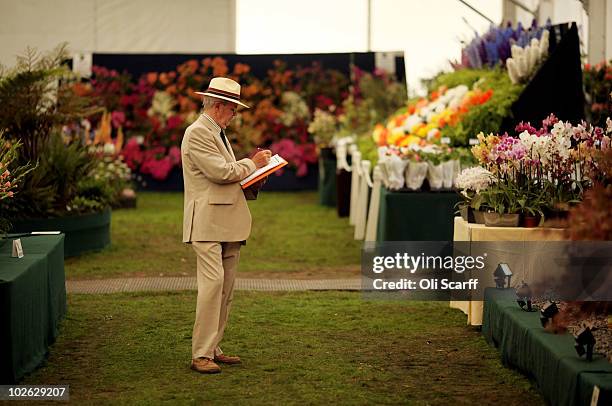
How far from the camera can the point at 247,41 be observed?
21.0 m

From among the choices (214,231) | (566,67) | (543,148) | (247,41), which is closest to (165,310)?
(214,231)

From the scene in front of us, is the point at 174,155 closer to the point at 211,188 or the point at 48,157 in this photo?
the point at 48,157

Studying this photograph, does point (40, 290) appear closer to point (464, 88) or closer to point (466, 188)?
point (466, 188)

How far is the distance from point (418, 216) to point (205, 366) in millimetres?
3996

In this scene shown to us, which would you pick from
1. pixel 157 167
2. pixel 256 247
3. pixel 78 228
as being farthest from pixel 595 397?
pixel 157 167

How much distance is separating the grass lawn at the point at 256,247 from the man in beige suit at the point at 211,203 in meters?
3.75

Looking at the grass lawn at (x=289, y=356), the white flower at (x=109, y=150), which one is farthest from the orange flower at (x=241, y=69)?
the grass lawn at (x=289, y=356)

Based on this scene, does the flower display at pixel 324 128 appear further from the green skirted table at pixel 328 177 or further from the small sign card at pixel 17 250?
the small sign card at pixel 17 250

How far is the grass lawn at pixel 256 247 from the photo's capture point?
9719 millimetres

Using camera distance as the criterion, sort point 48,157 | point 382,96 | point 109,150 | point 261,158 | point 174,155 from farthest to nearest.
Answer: point 174,155, point 382,96, point 109,150, point 48,157, point 261,158

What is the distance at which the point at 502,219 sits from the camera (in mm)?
6816

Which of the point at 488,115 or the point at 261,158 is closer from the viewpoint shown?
the point at 261,158

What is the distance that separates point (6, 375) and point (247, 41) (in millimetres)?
16075

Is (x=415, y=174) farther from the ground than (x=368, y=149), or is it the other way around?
(x=368, y=149)
